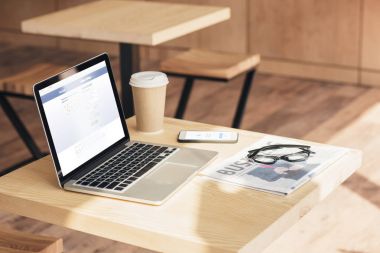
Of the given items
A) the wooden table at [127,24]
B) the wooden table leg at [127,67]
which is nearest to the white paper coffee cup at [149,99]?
the wooden table at [127,24]

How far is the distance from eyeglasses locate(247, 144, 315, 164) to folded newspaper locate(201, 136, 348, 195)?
0.04ft

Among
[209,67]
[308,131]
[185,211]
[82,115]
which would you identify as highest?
[82,115]

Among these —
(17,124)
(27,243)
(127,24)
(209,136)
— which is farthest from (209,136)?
(17,124)

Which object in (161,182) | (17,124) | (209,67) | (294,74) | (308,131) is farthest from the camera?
(294,74)

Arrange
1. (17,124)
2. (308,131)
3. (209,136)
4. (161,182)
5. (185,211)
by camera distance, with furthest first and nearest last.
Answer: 1. (308,131)
2. (17,124)
3. (209,136)
4. (161,182)
5. (185,211)

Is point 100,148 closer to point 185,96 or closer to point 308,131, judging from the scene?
point 185,96

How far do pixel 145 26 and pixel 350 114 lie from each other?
5.58 ft

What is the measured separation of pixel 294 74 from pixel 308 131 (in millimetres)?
1133

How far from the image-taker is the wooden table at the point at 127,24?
3.62m

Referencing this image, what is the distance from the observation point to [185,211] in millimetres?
1814

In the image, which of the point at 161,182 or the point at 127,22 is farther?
the point at 127,22

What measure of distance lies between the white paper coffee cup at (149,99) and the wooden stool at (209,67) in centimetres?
167

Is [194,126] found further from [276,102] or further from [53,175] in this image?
[276,102]

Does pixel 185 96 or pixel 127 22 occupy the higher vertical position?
pixel 127 22
